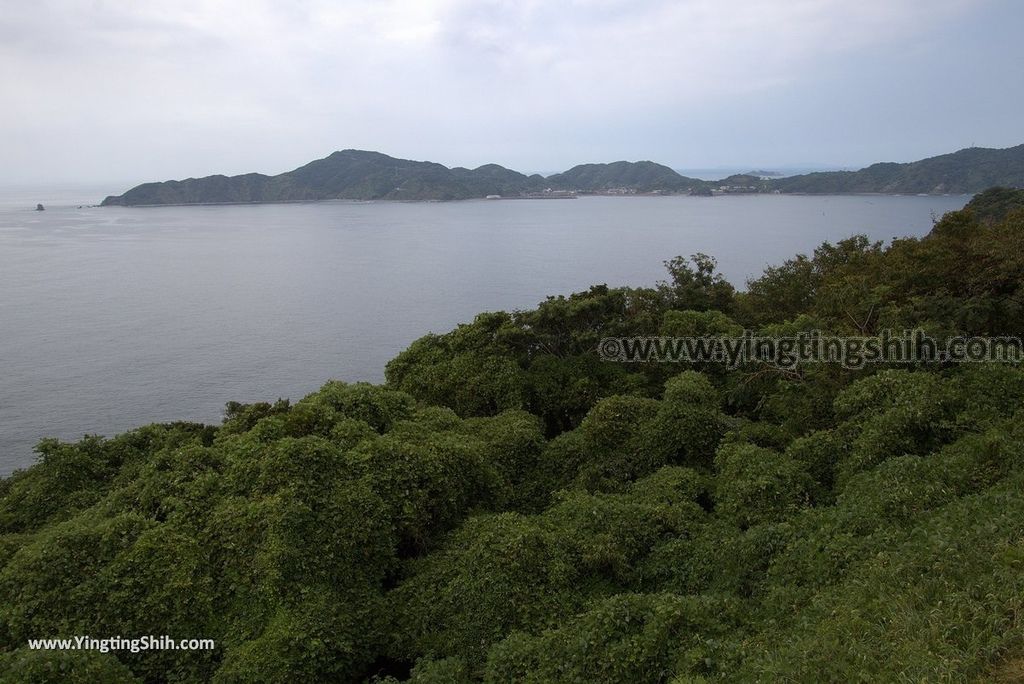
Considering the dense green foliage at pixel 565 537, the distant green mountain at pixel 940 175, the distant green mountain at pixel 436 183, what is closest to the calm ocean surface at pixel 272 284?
the distant green mountain at pixel 940 175

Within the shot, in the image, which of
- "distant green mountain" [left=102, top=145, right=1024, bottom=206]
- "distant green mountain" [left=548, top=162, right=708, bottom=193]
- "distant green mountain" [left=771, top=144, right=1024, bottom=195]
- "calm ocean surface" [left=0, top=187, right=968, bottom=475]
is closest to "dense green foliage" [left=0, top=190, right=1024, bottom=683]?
"calm ocean surface" [left=0, top=187, right=968, bottom=475]

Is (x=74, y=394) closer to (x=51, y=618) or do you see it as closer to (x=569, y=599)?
(x=51, y=618)

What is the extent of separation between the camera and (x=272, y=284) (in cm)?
5691

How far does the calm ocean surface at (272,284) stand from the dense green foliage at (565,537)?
18.5 meters

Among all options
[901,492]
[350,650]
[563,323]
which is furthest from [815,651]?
[563,323]

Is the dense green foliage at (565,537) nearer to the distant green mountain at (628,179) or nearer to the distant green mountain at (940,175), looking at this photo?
the distant green mountain at (940,175)

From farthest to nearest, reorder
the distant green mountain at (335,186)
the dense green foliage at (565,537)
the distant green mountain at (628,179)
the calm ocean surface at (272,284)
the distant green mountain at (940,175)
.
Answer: the distant green mountain at (628,179) → the distant green mountain at (335,186) → the distant green mountain at (940,175) → the calm ocean surface at (272,284) → the dense green foliage at (565,537)

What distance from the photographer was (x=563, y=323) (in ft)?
56.8

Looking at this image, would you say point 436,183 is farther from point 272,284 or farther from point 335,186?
point 272,284

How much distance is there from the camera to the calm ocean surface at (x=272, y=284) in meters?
30.9

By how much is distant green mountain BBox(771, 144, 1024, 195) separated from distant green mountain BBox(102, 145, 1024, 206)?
10.3 inches

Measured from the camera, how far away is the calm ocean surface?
3089 centimetres

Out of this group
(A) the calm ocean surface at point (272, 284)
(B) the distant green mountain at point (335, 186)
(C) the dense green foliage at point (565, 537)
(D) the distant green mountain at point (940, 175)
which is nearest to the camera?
(C) the dense green foliage at point (565, 537)

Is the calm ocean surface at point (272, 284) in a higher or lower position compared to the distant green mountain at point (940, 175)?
lower
